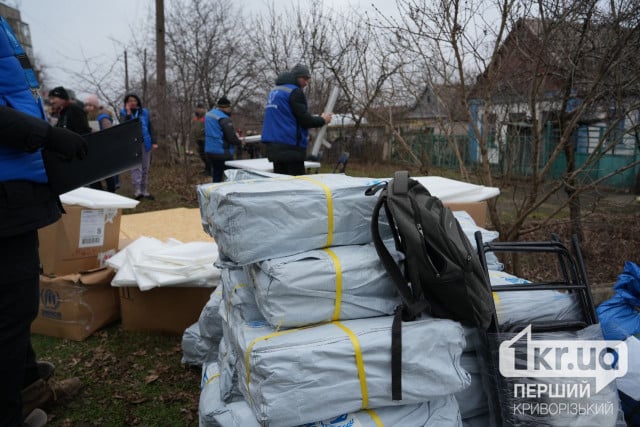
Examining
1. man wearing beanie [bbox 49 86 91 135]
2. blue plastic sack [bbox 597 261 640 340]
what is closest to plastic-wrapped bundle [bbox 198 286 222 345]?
blue plastic sack [bbox 597 261 640 340]

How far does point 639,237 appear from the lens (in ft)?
18.5

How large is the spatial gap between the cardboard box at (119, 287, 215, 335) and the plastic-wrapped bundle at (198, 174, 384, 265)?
1.41 metres

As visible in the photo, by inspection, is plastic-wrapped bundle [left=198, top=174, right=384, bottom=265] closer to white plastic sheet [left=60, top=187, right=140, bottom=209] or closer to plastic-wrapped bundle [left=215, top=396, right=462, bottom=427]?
plastic-wrapped bundle [left=215, top=396, right=462, bottom=427]

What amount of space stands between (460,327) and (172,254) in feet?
6.87

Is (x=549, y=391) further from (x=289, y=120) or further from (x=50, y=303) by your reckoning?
(x=289, y=120)

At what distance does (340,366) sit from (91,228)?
95.2 inches

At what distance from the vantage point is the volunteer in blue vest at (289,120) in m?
5.12

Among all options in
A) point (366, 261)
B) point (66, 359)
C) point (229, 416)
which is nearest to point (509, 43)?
point (366, 261)

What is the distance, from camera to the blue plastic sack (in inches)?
99.3

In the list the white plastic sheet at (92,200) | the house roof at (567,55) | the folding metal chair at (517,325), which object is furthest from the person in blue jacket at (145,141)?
the folding metal chair at (517,325)

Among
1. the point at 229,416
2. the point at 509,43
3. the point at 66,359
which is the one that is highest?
the point at 509,43

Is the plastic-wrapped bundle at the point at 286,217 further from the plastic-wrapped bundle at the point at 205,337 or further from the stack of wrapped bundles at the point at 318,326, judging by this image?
the plastic-wrapped bundle at the point at 205,337

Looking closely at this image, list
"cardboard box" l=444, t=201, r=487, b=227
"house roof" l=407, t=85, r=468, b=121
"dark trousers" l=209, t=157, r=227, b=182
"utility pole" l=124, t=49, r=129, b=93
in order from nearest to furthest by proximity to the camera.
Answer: "cardboard box" l=444, t=201, r=487, b=227 < "house roof" l=407, t=85, r=468, b=121 < "dark trousers" l=209, t=157, r=227, b=182 < "utility pole" l=124, t=49, r=129, b=93

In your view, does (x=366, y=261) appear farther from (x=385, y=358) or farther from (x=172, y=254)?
(x=172, y=254)
